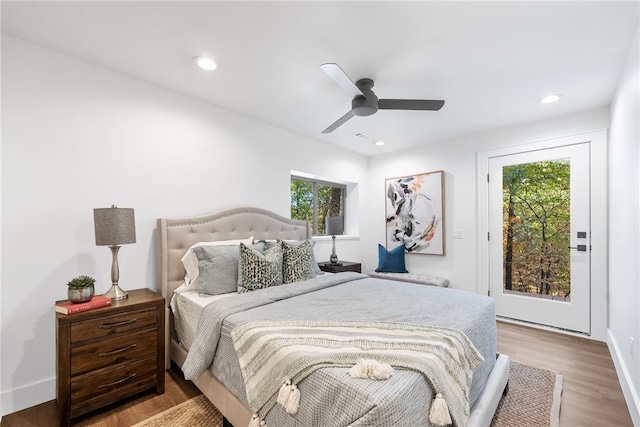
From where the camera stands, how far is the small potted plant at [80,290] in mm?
1833

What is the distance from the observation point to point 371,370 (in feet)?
3.51

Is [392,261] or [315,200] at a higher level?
[315,200]

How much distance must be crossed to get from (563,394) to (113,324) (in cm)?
321

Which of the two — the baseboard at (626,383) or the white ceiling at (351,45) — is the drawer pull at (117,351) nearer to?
the white ceiling at (351,45)

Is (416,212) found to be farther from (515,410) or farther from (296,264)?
(515,410)

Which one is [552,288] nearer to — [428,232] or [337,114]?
[428,232]

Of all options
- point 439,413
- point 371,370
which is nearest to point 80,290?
point 371,370

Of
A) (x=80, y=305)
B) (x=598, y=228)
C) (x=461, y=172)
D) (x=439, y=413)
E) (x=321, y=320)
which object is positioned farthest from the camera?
(x=461, y=172)

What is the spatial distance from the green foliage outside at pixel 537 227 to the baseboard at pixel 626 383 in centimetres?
73

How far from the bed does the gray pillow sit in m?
0.09

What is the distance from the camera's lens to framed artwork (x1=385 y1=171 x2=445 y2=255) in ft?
13.7

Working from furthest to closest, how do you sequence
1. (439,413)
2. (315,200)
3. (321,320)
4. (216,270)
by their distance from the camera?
1. (315,200)
2. (216,270)
3. (321,320)
4. (439,413)

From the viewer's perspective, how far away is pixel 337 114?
10.5 feet

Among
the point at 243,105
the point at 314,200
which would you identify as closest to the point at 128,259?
the point at 243,105
